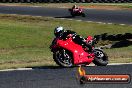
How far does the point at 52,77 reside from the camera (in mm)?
13203

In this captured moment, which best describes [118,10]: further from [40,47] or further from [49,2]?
[40,47]

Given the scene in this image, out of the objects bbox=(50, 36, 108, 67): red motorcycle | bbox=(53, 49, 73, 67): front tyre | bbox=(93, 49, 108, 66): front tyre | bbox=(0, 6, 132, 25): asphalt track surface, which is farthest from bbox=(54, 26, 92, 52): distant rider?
bbox=(0, 6, 132, 25): asphalt track surface

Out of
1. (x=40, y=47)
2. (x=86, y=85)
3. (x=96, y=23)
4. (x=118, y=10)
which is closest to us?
(x=86, y=85)

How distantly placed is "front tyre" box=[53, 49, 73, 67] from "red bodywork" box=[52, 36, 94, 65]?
0.45 feet

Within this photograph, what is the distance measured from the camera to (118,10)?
148 feet

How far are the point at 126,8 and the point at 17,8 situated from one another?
11.1 m

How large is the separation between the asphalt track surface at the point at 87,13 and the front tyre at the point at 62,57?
2324 cm

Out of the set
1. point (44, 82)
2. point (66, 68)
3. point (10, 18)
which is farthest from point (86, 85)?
point (10, 18)

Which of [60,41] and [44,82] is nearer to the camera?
[44,82]

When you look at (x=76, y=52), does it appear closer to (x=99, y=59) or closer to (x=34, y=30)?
(x=99, y=59)

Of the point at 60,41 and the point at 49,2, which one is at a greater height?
the point at 60,41

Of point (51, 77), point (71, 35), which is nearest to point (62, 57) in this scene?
point (71, 35)

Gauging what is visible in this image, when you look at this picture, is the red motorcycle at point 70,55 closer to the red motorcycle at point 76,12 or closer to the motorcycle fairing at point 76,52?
the motorcycle fairing at point 76,52

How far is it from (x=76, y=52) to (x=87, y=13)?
1102 inches
